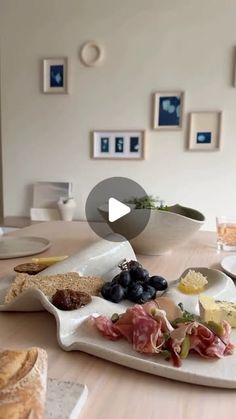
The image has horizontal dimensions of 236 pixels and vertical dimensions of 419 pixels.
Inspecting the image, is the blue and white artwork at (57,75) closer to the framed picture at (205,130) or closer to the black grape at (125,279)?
the framed picture at (205,130)

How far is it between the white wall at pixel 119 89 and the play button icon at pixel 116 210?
4.80 feet

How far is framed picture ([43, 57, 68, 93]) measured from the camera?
2.59 m

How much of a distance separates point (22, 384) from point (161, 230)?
0.74 meters

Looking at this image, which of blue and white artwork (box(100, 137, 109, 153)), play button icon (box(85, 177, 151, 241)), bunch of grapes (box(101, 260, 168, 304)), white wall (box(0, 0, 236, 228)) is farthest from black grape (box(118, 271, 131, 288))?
blue and white artwork (box(100, 137, 109, 153))

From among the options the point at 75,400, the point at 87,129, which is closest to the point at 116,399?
the point at 75,400

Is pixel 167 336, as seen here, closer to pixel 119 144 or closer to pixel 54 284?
pixel 54 284

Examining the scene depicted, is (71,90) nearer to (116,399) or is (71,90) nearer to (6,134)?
(6,134)

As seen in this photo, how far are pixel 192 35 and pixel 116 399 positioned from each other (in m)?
2.44

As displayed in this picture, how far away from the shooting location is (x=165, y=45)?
7.93 feet

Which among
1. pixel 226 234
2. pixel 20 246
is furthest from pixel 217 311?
pixel 20 246

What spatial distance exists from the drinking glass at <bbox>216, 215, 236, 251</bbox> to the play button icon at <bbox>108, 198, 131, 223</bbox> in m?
0.37

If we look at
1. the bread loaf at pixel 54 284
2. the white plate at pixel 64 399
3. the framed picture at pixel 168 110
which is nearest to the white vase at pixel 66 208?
the framed picture at pixel 168 110

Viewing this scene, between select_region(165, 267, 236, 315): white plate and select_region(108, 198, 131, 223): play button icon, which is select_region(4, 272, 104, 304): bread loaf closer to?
select_region(165, 267, 236, 315): white plate

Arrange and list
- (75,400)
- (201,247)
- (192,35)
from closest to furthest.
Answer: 1. (75,400)
2. (201,247)
3. (192,35)
